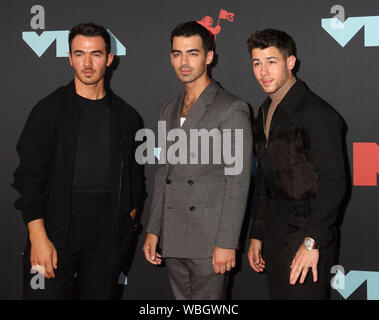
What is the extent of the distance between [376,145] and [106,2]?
232 centimetres

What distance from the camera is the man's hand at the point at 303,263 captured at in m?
2.05

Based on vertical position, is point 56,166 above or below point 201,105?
below

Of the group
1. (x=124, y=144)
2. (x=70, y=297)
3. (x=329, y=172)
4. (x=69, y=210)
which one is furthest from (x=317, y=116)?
(x=70, y=297)

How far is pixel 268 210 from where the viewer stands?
2.40 meters

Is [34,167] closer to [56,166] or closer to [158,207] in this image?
[56,166]

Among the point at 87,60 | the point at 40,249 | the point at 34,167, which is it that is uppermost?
the point at 87,60

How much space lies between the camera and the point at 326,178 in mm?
2047

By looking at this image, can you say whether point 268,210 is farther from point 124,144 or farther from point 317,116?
point 124,144

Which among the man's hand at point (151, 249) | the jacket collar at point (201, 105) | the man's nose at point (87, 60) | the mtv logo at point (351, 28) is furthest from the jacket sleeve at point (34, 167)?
the mtv logo at point (351, 28)

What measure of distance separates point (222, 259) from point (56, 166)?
1.12m

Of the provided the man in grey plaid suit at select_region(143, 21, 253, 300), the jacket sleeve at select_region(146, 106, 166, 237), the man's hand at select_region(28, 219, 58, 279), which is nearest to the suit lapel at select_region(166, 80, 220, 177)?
the man in grey plaid suit at select_region(143, 21, 253, 300)

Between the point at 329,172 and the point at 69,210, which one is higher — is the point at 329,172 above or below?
above

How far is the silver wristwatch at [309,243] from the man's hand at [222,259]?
0.40 metres

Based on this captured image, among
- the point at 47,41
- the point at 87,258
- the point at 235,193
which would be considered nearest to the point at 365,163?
the point at 235,193
